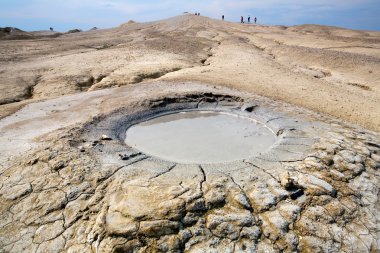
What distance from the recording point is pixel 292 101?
7383 millimetres

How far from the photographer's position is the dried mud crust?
297cm

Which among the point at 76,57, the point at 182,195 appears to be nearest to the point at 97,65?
the point at 76,57

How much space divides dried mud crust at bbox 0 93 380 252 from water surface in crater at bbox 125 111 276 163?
1.24 ft

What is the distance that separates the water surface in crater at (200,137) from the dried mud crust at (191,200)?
14.9 inches

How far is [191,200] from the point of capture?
130 inches

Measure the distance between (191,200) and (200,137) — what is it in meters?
1.98

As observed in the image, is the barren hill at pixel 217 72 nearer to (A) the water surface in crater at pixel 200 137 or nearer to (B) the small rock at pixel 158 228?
(A) the water surface in crater at pixel 200 137

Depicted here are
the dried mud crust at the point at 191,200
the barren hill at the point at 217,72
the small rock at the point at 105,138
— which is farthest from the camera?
the barren hill at the point at 217,72

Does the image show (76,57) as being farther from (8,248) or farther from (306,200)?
(306,200)

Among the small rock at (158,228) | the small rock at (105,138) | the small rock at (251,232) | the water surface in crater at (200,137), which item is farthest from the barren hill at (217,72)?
the small rock at (158,228)

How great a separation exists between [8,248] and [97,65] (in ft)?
28.3

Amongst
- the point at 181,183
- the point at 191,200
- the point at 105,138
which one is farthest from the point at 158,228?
the point at 105,138

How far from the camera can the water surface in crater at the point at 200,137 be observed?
452 centimetres

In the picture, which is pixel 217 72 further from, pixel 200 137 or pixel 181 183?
pixel 181 183
